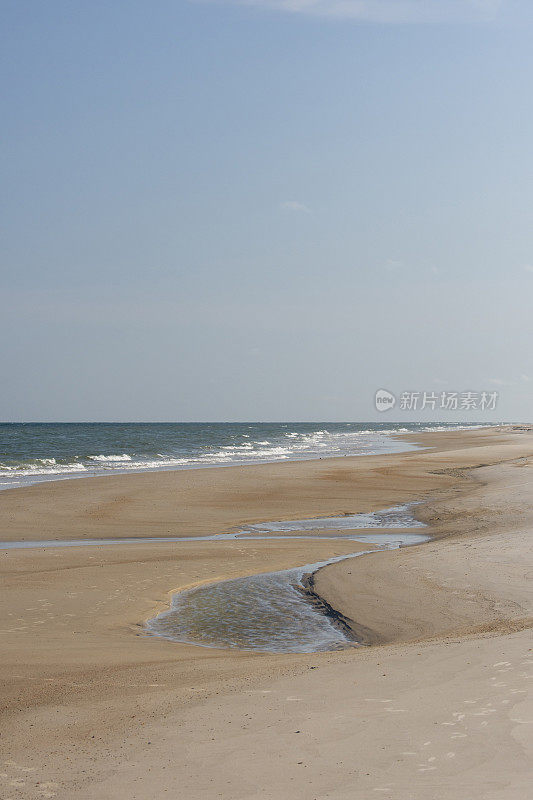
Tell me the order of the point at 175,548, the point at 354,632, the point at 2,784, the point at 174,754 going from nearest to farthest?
1. the point at 2,784
2. the point at 174,754
3. the point at 354,632
4. the point at 175,548

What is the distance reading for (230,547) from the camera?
16812mm

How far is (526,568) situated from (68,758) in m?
8.89

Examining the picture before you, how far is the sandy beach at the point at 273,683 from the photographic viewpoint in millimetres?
5055

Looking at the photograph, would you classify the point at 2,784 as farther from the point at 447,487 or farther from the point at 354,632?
the point at 447,487

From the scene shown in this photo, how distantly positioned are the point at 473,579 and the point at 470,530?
5933 mm

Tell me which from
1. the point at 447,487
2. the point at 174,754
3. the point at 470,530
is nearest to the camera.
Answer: the point at 174,754

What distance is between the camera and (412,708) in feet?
20.1

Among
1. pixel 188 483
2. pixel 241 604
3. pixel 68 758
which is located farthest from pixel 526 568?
pixel 188 483

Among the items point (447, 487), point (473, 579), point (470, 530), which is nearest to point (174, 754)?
point (473, 579)

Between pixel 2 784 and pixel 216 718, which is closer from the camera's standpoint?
pixel 2 784

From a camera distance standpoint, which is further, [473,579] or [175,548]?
[175,548]

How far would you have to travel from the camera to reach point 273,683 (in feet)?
23.7

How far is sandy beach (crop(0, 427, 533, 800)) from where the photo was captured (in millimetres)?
5055

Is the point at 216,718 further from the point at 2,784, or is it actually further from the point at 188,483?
the point at 188,483
